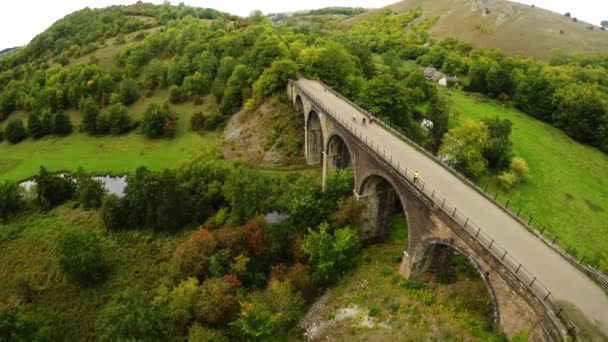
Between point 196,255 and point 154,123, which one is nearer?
point 196,255

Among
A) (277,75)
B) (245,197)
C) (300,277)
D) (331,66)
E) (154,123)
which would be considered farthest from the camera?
(154,123)

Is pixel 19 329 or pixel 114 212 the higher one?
pixel 19 329

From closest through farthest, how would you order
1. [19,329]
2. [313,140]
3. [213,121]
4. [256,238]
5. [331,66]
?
[19,329] → [256,238] → [313,140] → [331,66] → [213,121]

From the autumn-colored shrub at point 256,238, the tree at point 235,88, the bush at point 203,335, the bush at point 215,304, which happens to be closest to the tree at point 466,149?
the autumn-colored shrub at point 256,238

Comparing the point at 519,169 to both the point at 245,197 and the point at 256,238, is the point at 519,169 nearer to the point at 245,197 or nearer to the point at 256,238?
the point at 245,197

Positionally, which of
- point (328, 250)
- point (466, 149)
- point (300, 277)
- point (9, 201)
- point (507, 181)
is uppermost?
point (466, 149)

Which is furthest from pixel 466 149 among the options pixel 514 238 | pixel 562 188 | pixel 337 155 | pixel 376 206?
pixel 514 238

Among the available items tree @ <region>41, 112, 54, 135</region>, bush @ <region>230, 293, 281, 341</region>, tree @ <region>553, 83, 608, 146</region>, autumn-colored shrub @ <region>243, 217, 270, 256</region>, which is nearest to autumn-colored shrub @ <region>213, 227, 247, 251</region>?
autumn-colored shrub @ <region>243, 217, 270, 256</region>
